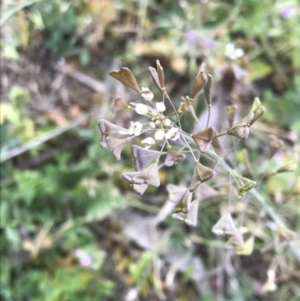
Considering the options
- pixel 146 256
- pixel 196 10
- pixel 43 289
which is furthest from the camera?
pixel 196 10

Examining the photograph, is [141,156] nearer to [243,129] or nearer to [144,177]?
[144,177]

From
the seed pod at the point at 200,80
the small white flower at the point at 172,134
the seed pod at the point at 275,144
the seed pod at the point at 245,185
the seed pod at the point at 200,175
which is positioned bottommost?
the seed pod at the point at 275,144

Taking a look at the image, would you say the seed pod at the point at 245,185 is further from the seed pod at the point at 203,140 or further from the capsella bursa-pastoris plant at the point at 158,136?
the seed pod at the point at 203,140

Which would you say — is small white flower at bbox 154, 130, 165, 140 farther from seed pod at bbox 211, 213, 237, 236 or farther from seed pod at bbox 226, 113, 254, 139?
seed pod at bbox 211, 213, 237, 236

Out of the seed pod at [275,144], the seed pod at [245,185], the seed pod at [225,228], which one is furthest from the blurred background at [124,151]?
the seed pod at [245,185]

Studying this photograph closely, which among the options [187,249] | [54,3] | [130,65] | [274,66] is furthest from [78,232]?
[274,66]

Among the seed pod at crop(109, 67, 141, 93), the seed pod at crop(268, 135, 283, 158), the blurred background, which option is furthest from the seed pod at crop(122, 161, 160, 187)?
the blurred background

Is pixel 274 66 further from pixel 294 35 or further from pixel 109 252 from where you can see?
pixel 109 252

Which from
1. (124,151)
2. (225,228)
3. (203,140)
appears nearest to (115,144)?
(203,140)

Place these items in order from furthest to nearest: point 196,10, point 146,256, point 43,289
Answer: point 196,10 → point 146,256 → point 43,289
